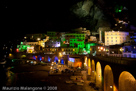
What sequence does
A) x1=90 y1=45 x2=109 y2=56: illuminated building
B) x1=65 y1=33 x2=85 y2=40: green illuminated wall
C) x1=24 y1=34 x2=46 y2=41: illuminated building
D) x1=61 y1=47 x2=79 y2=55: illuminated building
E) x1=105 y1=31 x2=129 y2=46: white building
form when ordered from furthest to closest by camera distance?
x1=24 y1=34 x2=46 y2=41: illuminated building
x1=65 y1=33 x2=85 y2=40: green illuminated wall
x1=61 y1=47 x2=79 y2=55: illuminated building
x1=105 y1=31 x2=129 y2=46: white building
x1=90 y1=45 x2=109 y2=56: illuminated building

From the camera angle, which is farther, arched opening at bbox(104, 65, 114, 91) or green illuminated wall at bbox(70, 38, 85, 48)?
green illuminated wall at bbox(70, 38, 85, 48)

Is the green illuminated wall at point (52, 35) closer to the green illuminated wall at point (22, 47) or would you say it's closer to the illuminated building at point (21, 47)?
the illuminated building at point (21, 47)

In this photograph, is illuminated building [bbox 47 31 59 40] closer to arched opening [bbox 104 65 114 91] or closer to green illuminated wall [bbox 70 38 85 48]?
green illuminated wall [bbox 70 38 85 48]

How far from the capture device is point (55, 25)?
8019 centimetres

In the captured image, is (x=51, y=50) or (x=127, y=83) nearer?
(x=127, y=83)

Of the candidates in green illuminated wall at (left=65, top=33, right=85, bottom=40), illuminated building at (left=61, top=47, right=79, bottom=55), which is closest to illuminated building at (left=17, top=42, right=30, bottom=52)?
illuminated building at (left=61, top=47, right=79, bottom=55)

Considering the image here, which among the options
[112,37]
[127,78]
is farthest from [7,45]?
[127,78]

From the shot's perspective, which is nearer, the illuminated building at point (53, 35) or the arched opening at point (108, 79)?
the arched opening at point (108, 79)

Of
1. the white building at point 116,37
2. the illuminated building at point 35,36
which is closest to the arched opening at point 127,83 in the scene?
the white building at point 116,37

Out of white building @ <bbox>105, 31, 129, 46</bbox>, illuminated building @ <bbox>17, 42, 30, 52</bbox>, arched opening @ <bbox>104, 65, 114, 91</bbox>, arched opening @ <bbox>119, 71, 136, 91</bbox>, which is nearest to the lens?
arched opening @ <bbox>119, 71, 136, 91</bbox>

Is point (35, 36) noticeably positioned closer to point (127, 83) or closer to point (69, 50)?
point (69, 50)

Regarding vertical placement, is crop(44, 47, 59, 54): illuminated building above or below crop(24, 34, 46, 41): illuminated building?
below

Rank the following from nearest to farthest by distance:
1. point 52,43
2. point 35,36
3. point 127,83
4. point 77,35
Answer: point 127,83 → point 77,35 → point 52,43 → point 35,36

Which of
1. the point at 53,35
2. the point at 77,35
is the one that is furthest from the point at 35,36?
the point at 77,35
